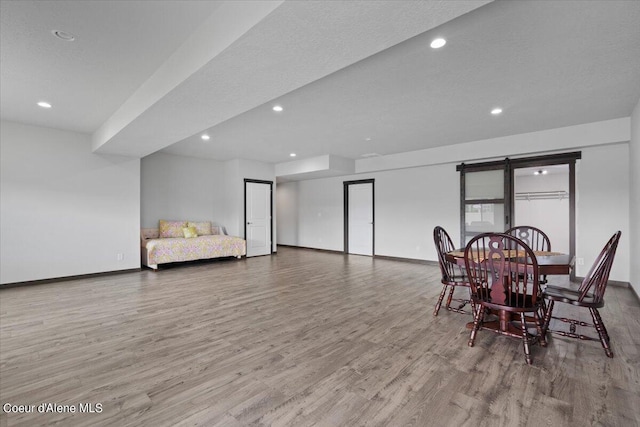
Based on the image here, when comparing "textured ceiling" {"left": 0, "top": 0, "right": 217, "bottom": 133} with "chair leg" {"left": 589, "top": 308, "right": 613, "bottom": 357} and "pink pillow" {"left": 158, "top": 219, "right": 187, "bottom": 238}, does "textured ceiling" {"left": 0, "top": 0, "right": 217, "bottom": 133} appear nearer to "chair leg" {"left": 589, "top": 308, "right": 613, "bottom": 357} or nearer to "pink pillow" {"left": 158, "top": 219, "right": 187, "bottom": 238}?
"pink pillow" {"left": 158, "top": 219, "right": 187, "bottom": 238}

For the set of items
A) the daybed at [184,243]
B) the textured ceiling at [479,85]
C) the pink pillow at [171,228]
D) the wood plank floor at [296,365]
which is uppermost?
the textured ceiling at [479,85]

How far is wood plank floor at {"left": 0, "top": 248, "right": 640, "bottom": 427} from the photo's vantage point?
65.6 inches

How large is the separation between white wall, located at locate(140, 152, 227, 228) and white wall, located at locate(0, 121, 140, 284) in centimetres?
100

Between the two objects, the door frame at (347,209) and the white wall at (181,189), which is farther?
the door frame at (347,209)

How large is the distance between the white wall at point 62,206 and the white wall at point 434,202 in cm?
499

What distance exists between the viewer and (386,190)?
756 centimetres

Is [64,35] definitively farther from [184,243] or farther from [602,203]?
[602,203]

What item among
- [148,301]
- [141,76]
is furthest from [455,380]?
[141,76]

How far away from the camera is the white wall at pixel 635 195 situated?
146 inches

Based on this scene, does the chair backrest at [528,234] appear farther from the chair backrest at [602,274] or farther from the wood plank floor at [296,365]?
the chair backrest at [602,274]

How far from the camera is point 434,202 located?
263 inches

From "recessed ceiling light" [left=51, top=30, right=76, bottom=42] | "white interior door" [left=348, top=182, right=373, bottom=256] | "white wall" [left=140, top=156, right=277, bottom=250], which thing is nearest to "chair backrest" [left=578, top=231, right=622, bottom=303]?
"recessed ceiling light" [left=51, top=30, right=76, bottom=42]

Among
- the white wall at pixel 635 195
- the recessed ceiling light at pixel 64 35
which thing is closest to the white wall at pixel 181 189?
the recessed ceiling light at pixel 64 35

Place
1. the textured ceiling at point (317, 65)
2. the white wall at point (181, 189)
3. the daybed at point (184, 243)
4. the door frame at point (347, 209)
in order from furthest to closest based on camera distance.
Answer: the door frame at point (347, 209) < the white wall at point (181, 189) < the daybed at point (184, 243) < the textured ceiling at point (317, 65)
